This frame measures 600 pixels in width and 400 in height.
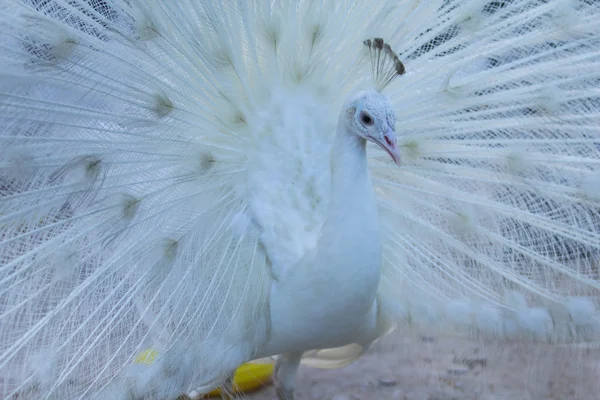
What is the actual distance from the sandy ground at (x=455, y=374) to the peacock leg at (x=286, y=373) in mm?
301

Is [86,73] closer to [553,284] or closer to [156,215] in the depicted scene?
[156,215]

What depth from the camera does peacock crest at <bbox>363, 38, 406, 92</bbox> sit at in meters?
2.09

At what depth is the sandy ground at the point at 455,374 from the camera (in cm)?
256

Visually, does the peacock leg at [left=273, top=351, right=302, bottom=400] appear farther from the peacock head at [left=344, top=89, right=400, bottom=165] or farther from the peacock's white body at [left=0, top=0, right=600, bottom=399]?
the peacock head at [left=344, top=89, right=400, bottom=165]

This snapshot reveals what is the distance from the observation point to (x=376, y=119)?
2.08m

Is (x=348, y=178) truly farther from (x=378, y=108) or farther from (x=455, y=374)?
(x=455, y=374)

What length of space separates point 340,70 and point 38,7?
0.90 meters

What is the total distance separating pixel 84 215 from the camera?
88.0 inches

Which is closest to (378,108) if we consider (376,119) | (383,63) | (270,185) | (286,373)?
(376,119)

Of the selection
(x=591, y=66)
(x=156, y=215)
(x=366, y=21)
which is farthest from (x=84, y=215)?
(x=591, y=66)

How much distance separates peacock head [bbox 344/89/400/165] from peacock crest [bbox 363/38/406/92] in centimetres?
6

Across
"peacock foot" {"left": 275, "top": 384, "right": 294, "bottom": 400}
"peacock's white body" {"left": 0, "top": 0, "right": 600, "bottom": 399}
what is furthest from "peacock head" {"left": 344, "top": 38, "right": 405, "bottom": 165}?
"peacock foot" {"left": 275, "top": 384, "right": 294, "bottom": 400}

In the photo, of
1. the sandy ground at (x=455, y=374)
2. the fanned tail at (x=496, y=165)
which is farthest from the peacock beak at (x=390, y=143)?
the sandy ground at (x=455, y=374)

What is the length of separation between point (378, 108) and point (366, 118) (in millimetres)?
47
